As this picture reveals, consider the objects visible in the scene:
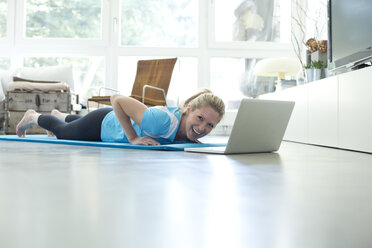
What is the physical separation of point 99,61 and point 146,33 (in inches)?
33.1

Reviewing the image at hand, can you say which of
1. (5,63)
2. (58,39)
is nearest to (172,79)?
(58,39)

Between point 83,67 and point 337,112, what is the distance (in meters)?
4.19

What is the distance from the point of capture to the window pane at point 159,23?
5.73m

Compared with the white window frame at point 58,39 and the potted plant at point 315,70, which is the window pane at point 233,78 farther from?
the potted plant at point 315,70

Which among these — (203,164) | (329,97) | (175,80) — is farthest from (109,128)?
(175,80)

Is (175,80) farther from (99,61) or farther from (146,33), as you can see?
(99,61)

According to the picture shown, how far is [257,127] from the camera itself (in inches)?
72.6

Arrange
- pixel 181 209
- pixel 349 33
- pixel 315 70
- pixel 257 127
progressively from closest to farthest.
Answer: pixel 181 209 < pixel 257 127 < pixel 349 33 < pixel 315 70

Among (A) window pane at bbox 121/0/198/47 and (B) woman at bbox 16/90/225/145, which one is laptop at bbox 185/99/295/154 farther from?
(A) window pane at bbox 121/0/198/47

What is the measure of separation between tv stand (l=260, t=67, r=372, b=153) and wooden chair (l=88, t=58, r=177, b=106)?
152cm

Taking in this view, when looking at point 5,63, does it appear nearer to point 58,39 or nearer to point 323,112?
point 58,39

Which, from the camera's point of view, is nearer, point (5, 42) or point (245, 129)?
point (245, 129)

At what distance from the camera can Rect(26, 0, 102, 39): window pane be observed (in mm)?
5680

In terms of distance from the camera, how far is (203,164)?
1372 millimetres
